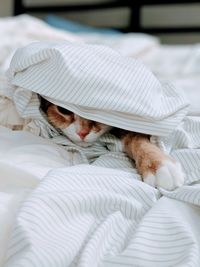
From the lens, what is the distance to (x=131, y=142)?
2.37 ft

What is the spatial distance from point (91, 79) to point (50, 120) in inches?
4.7

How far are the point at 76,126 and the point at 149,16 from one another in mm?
2104

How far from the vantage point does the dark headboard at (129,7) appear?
2.60 meters

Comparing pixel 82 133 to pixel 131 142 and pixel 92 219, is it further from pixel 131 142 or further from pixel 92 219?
pixel 92 219

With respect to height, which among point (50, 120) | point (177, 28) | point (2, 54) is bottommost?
point (177, 28)

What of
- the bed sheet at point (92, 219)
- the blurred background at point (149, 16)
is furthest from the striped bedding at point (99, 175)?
the blurred background at point (149, 16)

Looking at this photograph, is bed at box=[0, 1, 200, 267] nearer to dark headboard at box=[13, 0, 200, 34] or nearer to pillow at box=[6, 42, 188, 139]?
pillow at box=[6, 42, 188, 139]

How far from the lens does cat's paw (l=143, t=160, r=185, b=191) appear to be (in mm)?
593

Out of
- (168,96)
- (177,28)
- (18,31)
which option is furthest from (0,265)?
(177,28)

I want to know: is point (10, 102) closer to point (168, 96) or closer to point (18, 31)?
point (168, 96)

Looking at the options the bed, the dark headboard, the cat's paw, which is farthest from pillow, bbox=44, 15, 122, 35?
the cat's paw

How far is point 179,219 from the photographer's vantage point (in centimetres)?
52

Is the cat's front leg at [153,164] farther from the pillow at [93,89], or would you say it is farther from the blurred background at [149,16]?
the blurred background at [149,16]

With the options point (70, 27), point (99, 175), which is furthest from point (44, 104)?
point (70, 27)
